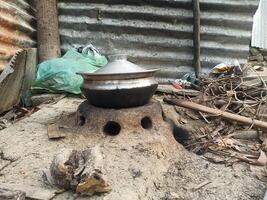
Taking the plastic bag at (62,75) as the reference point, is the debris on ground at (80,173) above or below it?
below

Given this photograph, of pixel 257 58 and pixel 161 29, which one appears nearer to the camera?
pixel 161 29

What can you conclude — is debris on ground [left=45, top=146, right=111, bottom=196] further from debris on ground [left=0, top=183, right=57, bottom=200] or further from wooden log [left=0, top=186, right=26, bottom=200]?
wooden log [left=0, top=186, right=26, bottom=200]

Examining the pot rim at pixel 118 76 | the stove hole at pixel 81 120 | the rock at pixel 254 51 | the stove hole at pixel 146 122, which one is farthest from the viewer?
the rock at pixel 254 51

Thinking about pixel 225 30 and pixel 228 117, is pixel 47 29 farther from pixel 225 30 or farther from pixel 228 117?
pixel 228 117

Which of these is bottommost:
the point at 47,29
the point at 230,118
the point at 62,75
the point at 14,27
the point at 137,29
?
the point at 230,118

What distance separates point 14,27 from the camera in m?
5.92

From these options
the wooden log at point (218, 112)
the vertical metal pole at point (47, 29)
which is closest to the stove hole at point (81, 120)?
the wooden log at point (218, 112)

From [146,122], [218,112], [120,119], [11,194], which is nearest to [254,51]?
[218,112]

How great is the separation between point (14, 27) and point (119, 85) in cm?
275

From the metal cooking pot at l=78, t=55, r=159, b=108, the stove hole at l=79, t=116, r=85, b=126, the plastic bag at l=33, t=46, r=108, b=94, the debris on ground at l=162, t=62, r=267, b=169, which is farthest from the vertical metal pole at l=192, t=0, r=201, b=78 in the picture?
the stove hole at l=79, t=116, r=85, b=126

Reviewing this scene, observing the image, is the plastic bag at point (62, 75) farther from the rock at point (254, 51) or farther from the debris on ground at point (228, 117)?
the rock at point (254, 51)

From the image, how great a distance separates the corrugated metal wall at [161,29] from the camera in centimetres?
626

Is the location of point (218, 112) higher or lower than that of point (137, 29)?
lower

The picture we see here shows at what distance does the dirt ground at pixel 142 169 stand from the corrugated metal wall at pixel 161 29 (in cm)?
264
